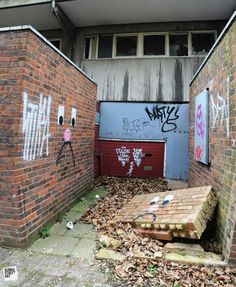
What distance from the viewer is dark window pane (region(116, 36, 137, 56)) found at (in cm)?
942

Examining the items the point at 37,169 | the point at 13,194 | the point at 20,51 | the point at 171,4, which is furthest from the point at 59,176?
the point at 171,4

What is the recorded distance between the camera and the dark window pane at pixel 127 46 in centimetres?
942

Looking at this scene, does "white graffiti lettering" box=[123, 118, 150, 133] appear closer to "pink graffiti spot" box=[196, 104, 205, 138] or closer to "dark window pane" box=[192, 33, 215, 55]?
"dark window pane" box=[192, 33, 215, 55]

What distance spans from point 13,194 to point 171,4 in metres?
7.82

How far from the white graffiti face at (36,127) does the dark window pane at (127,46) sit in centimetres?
604

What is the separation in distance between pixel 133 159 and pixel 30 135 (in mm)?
5291

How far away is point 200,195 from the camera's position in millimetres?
3809

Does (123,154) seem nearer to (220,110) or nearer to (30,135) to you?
(220,110)

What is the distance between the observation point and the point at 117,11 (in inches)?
343

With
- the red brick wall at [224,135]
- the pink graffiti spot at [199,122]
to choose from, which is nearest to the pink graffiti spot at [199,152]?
the pink graffiti spot at [199,122]

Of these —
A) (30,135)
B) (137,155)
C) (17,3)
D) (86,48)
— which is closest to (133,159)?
(137,155)

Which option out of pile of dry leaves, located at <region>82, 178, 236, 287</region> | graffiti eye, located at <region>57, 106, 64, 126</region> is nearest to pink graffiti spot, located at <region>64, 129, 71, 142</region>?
graffiti eye, located at <region>57, 106, 64, 126</region>

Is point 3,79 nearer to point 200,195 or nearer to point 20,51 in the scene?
point 20,51

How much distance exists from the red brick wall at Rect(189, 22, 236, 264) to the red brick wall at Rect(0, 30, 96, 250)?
8.49ft
